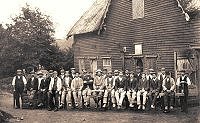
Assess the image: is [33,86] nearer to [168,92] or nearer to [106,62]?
[168,92]

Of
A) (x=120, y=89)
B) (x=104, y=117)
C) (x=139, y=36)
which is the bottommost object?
(x=104, y=117)

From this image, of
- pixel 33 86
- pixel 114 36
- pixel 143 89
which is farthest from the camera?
pixel 114 36

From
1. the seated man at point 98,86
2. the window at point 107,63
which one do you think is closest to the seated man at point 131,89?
the seated man at point 98,86

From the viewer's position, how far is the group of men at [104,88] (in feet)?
50.4

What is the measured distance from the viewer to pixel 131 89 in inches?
627

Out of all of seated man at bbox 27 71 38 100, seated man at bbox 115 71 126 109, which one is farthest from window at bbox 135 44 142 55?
seated man at bbox 27 71 38 100

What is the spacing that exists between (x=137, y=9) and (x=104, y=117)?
943cm

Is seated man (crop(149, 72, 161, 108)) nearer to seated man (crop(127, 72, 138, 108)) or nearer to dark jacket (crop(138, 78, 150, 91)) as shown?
dark jacket (crop(138, 78, 150, 91))

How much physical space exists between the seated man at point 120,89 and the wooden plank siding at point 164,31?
4.43m

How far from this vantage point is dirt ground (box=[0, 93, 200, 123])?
13406 mm

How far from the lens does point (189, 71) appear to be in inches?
720

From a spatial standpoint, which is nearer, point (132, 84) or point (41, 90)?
point (132, 84)

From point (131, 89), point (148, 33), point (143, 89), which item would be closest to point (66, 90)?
point (131, 89)

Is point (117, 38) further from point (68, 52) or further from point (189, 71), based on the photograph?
point (68, 52)
